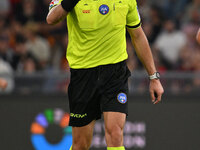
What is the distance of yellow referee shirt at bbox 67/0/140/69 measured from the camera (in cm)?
586

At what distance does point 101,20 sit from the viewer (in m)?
5.87

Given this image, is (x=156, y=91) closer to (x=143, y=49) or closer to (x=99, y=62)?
(x=143, y=49)

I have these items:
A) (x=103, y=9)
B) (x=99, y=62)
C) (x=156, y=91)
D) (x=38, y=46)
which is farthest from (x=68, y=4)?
(x=38, y=46)

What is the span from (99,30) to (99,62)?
35 cm

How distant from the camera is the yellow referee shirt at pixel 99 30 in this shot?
19.2 feet

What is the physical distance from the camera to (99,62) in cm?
595

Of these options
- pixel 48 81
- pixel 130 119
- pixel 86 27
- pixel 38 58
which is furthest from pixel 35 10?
pixel 86 27

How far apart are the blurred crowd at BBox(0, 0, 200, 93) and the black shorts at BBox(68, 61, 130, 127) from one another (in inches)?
157

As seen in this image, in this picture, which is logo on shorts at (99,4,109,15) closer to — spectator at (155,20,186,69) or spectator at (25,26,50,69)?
spectator at (25,26,50,69)

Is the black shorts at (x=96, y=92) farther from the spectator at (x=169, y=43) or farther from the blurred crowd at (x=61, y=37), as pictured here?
Answer: the spectator at (x=169, y=43)

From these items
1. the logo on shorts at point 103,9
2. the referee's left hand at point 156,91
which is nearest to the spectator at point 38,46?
the referee's left hand at point 156,91

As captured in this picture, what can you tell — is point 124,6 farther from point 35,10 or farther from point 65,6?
point 35,10

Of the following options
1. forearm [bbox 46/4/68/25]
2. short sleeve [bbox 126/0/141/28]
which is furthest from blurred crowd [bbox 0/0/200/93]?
forearm [bbox 46/4/68/25]

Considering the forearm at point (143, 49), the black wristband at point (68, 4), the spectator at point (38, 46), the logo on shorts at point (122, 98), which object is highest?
the black wristband at point (68, 4)
